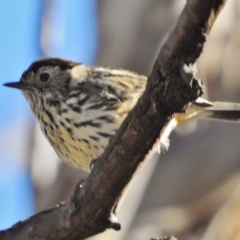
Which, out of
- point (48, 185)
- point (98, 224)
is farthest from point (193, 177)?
point (98, 224)

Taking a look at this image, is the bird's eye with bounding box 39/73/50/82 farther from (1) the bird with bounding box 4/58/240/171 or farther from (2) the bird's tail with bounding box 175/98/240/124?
(2) the bird's tail with bounding box 175/98/240/124

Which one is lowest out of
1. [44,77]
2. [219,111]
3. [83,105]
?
[219,111]

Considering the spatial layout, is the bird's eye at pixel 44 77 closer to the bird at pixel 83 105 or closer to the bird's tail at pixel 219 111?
the bird at pixel 83 105

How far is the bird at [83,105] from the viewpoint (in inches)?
149

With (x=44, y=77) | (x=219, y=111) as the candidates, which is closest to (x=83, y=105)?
(x=44, y=77)

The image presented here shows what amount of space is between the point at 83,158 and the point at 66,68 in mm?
774

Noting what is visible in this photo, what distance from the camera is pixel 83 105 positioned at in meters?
3.89

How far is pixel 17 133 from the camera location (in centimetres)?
579

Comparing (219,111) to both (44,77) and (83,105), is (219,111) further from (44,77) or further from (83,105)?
(44,77)

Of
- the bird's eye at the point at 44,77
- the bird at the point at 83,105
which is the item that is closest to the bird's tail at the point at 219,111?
the bird at the point at 83,105

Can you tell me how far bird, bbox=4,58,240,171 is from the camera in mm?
3795

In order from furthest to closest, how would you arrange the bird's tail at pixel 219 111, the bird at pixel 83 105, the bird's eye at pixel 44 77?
the bird's eye at pixel 44 77 < the bird's tail at pixel 219 111 < the bird at pixel 83 105

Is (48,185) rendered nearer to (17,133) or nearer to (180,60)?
(17,133)

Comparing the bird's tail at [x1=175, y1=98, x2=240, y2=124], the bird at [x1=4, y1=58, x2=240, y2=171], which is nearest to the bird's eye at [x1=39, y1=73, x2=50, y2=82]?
the bird at [x1=4, y1=58, x2=240, y2=171]
